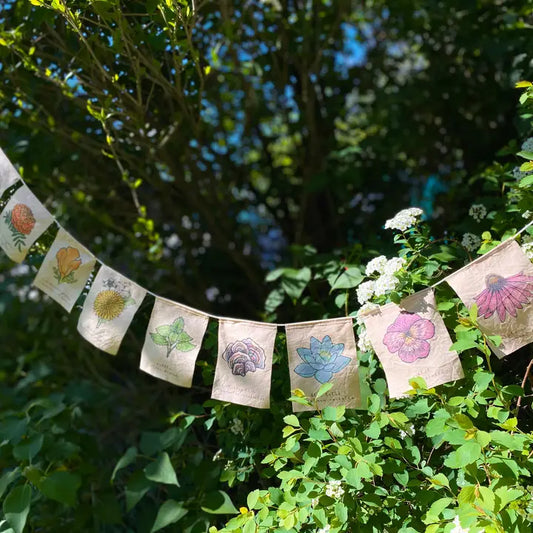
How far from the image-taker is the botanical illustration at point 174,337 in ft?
5.02

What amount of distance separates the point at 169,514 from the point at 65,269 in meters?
0.70

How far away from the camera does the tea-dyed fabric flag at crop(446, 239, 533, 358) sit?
1.35m

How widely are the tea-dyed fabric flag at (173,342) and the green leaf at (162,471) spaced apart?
29 centimetres

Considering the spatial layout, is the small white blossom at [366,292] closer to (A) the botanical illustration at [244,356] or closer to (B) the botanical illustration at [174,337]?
(A) the botanical illustration at [244,356]

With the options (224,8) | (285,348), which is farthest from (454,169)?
(285,348)

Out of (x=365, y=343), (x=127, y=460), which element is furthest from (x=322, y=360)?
(x=127, y=460)

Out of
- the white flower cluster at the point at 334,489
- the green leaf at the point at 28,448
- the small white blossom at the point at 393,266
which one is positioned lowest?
the white flower cluster at the point at 334,489

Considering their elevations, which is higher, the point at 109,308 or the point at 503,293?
the point at 109,308

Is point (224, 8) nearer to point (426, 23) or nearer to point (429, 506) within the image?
point (426, 23)

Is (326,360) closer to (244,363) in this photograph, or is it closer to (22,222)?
(244,363)

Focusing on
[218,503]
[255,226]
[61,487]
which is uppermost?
[255,226]

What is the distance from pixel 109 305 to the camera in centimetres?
158

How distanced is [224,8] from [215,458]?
1460 mm

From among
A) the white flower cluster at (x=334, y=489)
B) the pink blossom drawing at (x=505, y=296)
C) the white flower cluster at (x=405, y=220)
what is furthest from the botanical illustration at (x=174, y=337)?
the pink blossom drawing at (x=505, y=296)
